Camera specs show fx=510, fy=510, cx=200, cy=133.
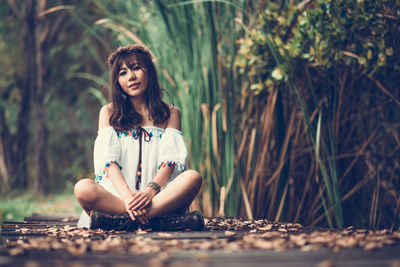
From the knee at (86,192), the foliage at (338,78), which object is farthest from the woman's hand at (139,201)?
the foliage at (338,78)

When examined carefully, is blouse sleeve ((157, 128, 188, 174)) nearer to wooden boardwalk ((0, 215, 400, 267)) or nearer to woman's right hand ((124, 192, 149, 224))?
woman's right hand ((124, 192, 149, 224))

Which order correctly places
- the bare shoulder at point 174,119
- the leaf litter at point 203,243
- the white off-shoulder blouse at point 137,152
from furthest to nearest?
the bare shoulder at point 174,119, the white off-shoulder blouse at point 137,152, the leaf litter at point 203,243

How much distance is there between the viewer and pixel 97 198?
2.24m

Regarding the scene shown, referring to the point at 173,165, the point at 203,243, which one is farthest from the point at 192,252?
the point at 173,165

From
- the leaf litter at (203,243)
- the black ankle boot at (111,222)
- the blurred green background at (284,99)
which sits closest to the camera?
the leaf litter at (203,243)

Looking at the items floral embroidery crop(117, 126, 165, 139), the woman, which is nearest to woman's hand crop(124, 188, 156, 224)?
the woman

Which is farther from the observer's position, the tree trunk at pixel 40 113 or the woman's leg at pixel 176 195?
the tree trunk at pixel 40 113

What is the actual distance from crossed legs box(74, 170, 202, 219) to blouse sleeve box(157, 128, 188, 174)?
132mm

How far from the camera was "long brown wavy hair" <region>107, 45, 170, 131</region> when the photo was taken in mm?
2527

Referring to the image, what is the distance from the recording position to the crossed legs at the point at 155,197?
2236 mm

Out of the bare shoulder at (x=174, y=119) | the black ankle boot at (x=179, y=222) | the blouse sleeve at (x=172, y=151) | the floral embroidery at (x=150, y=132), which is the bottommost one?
the black ankle boot at (x=179, y=222)

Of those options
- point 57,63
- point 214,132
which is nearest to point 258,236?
point 214,132

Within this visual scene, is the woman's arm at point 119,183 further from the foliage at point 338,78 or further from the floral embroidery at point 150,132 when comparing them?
the foliage at point 338,78

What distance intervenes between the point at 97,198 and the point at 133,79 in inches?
25.6
